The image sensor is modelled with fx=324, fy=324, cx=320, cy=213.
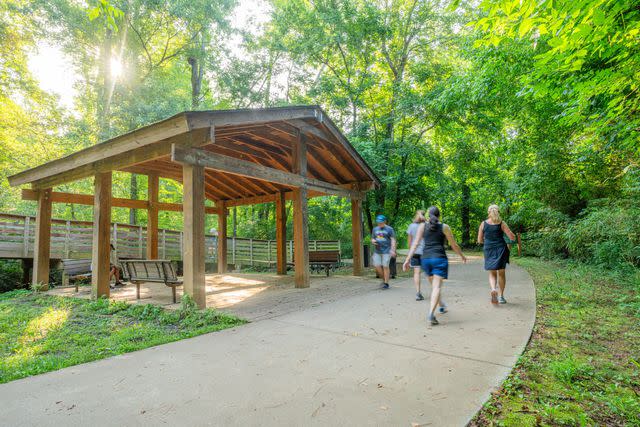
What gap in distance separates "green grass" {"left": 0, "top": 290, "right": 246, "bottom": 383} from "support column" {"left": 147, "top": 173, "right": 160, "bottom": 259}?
8.30ft

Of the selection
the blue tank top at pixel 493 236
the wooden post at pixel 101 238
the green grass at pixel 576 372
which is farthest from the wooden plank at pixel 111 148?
the blue tank top at pixel 493 236

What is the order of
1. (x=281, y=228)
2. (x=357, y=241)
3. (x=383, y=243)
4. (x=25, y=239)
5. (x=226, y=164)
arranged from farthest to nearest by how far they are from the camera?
1. (x=281, y=228)
2. (x=357, y=241)
3. (x=25, y=239)
4. (x=383, y=243)
5. (x=226, y=164)

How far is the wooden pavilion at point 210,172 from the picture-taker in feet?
18.8

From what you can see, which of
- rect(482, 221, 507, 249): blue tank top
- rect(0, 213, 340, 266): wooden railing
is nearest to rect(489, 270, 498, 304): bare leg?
rect(482, 221, 507, 249): blue tank top

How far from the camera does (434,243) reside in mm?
4961

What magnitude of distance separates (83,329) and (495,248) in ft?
22.7

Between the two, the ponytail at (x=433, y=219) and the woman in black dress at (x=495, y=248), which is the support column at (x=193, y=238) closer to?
the ponytail at (x=433, y=219)

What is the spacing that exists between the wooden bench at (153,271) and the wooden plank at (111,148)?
2276mm

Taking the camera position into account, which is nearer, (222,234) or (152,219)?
(152,219)

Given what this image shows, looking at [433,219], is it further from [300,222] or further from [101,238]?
[101,238]

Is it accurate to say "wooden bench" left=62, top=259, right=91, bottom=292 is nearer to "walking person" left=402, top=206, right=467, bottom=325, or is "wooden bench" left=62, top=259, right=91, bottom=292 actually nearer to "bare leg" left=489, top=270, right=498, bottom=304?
"walking person" left=402, top=206, right=467, bottom=325

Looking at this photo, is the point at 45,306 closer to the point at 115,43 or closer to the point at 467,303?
the point at 467,303

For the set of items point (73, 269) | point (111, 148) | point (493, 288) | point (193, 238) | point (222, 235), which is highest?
point (111, 148)

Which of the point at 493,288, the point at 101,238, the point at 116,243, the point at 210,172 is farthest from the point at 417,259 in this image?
the point at 116,243
